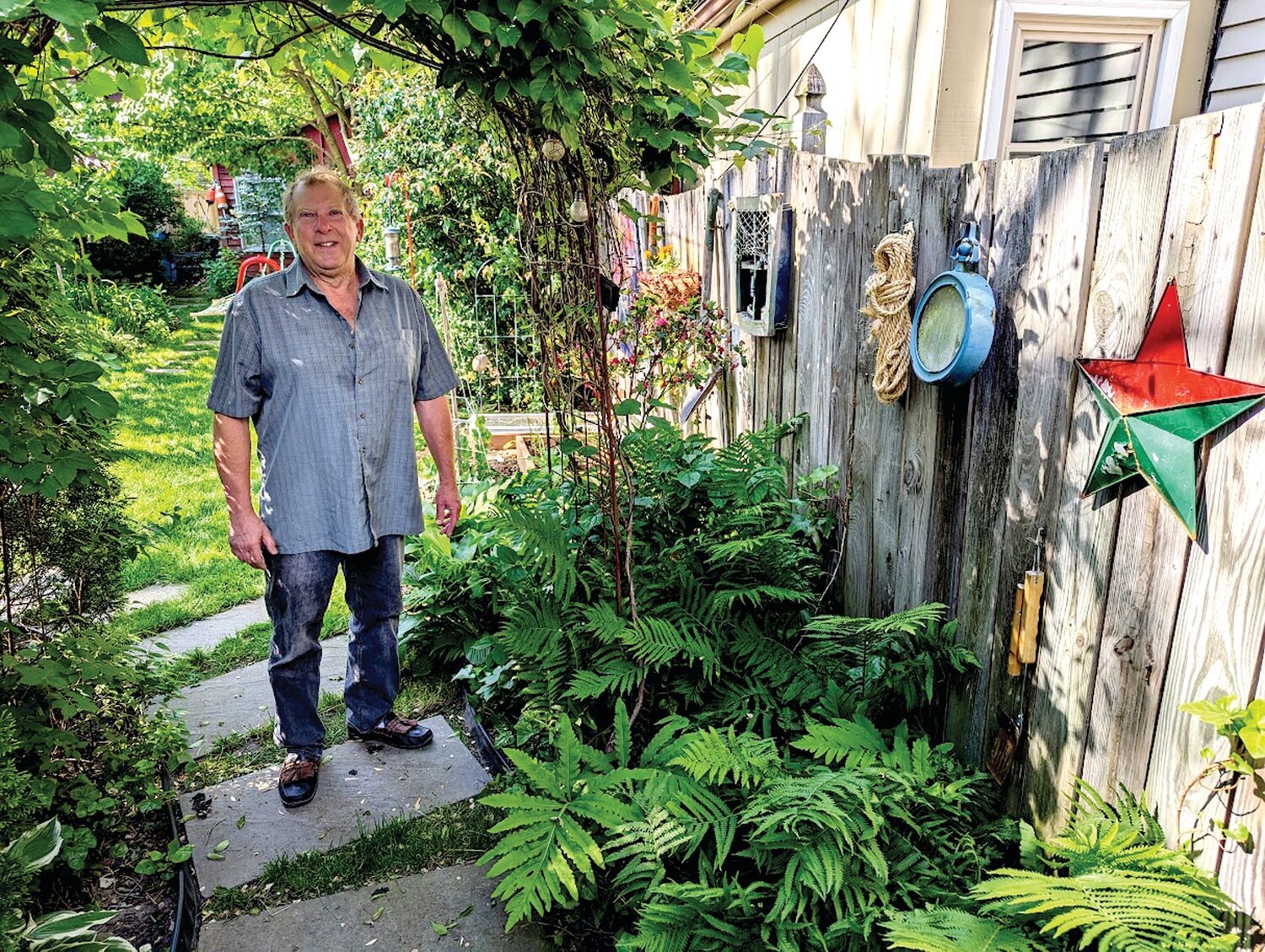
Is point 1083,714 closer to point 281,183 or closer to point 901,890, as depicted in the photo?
point 901,890

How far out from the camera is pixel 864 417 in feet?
9.27

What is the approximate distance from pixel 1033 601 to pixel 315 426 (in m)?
2.19

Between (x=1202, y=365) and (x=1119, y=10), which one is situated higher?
(x=1119, y=10)

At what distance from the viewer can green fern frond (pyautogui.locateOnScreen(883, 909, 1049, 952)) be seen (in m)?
1.55

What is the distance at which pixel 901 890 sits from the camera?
1811mm

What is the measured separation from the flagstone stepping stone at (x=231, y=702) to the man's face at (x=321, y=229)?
1710 mm

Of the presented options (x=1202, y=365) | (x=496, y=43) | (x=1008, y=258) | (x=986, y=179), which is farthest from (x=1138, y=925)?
(x=496, y=43)

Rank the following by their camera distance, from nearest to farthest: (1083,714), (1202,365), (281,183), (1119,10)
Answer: (1202,365)
(1083,714)
(1119,10)
(281,183)

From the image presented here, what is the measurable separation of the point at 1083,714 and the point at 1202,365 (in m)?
Answer: 0.83

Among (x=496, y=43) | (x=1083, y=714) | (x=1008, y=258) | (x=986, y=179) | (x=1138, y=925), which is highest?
(x=496, y=43)

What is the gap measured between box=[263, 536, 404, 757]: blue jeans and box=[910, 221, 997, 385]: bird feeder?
6.33 feet

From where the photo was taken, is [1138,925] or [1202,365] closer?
[1138,925]

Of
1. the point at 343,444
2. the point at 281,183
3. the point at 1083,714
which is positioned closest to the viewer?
the point at 1083,714

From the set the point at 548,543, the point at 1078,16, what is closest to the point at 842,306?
the point at 548,543
